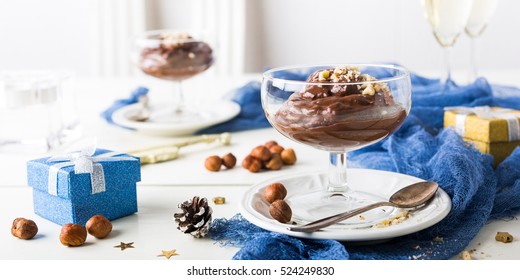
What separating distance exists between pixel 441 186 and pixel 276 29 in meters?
2.74

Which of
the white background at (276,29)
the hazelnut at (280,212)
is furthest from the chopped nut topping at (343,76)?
the white background at (276,29)

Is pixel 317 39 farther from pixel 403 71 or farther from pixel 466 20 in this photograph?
pixel 403 71

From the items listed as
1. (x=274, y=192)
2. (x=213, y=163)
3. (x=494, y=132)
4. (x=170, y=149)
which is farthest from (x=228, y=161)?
(x=494, y=132)

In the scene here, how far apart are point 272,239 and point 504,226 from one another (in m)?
0.38

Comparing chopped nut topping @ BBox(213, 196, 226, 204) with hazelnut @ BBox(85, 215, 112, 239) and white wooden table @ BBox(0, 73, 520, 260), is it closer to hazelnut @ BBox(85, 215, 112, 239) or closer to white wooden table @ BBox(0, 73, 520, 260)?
white wooden table @ BBox(0, 73, 520, 260)

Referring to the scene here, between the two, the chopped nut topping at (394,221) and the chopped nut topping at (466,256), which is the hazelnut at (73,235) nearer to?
the chopped nut topping at (394,221)

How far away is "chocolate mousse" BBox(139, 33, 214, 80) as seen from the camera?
188 cm

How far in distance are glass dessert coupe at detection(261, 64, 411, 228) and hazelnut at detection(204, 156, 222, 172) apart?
28 cm

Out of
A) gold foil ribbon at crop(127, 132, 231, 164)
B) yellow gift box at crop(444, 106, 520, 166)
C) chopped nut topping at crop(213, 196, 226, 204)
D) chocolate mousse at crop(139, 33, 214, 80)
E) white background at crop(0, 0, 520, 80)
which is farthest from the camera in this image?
white background at crop(0, 0, 520, 80)

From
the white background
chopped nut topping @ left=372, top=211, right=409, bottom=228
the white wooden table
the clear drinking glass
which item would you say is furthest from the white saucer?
the white background

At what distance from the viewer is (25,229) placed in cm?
111

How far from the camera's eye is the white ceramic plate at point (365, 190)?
1015mm

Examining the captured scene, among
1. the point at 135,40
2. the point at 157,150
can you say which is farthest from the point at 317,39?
the point at 157,150

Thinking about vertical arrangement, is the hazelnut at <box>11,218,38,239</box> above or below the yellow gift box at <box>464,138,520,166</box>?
below
